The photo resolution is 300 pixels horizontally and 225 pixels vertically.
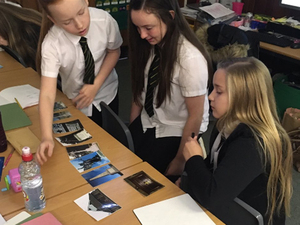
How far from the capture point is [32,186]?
38.0 inches

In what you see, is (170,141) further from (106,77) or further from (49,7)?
(49,7)

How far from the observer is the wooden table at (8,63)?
2.13 m

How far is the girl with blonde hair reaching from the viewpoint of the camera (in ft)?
3.39

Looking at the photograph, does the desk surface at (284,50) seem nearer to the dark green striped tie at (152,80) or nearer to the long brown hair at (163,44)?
the long brown hair at (163,44)

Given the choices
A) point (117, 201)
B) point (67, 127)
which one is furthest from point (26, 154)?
point (67, 127)

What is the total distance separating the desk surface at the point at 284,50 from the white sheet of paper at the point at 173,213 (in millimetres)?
1771

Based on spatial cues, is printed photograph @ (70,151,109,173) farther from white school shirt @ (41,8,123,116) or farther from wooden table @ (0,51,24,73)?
wooden table @ (0,51,24,73)

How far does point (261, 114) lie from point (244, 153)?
192 mm

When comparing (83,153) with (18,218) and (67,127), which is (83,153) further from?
(18,218)

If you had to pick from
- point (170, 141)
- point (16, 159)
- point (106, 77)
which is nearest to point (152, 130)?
point (170, 141)

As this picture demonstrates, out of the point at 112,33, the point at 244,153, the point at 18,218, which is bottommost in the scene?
the point at 18,218

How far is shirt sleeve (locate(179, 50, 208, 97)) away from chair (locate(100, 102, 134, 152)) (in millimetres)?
321

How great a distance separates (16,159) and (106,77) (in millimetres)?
634

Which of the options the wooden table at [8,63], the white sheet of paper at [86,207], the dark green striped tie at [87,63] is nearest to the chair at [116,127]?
the dark green striped tie at [87,63]
